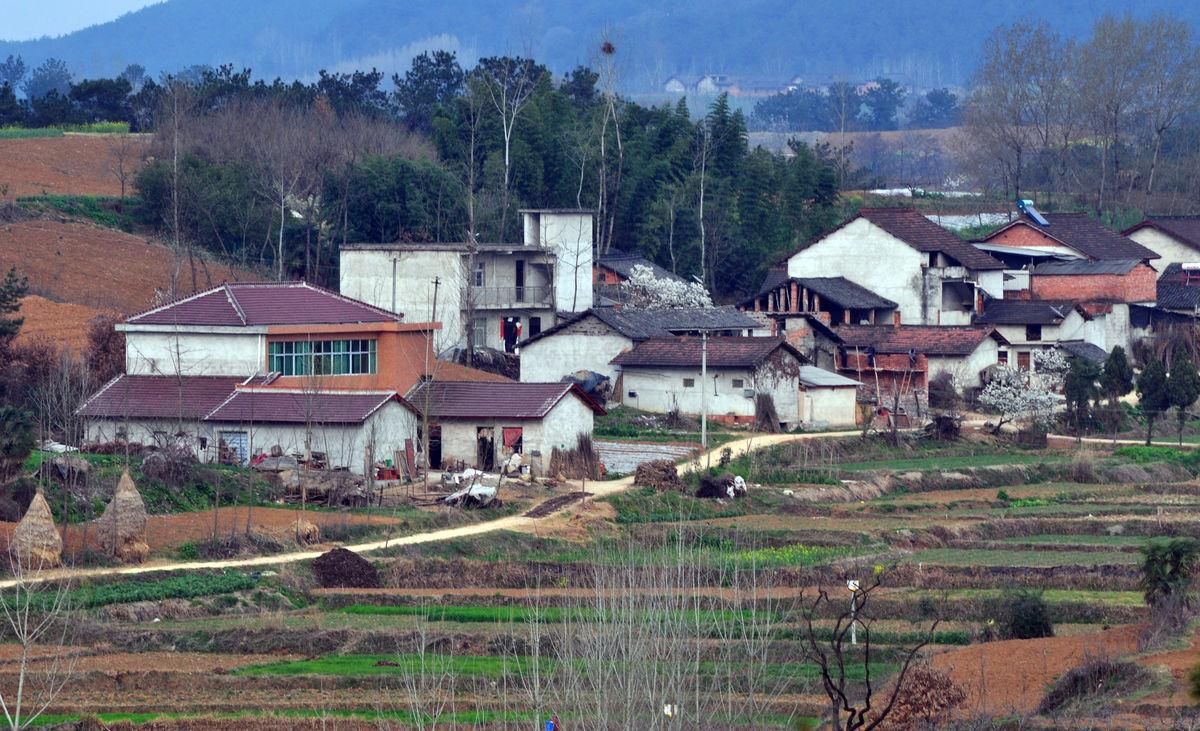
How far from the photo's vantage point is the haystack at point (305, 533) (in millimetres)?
30938

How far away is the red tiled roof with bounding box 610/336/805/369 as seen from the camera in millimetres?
45156

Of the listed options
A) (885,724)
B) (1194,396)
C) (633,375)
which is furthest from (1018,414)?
(885,724)

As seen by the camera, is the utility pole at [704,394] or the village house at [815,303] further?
the village house at [815,303]

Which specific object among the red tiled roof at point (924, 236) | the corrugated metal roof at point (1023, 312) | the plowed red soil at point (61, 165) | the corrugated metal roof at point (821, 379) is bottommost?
the corrugated metal roof at point (821, 379)

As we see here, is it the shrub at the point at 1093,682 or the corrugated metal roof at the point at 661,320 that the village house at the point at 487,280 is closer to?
the corrugated metal roof at the point at 661,320

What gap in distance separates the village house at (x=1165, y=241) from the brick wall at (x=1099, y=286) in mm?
7018

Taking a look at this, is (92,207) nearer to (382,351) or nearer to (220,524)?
(382,351)

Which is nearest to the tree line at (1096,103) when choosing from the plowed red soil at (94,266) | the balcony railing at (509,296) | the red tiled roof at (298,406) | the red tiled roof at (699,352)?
the balcony railing at (509,296)

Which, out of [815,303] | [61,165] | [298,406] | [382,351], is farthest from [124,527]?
[61,165]

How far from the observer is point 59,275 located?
52438mm

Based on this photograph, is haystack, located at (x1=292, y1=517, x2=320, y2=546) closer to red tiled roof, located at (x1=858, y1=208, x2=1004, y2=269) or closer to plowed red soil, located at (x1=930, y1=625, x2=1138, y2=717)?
plowed red soil, located at (x1=930, y1=625, x2=1138, y2=717)

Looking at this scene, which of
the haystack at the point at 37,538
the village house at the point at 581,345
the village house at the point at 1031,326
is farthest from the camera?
the village house at the point at 1031,326

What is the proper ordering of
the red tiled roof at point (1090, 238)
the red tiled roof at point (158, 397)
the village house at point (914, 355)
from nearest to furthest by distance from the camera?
the red tiled roof at point (158, 397), the village house at point (914, 355), the red tiled roof at point (1090, 238)

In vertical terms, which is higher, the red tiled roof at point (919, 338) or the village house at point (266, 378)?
the red tiled roof at point (919, 338)
